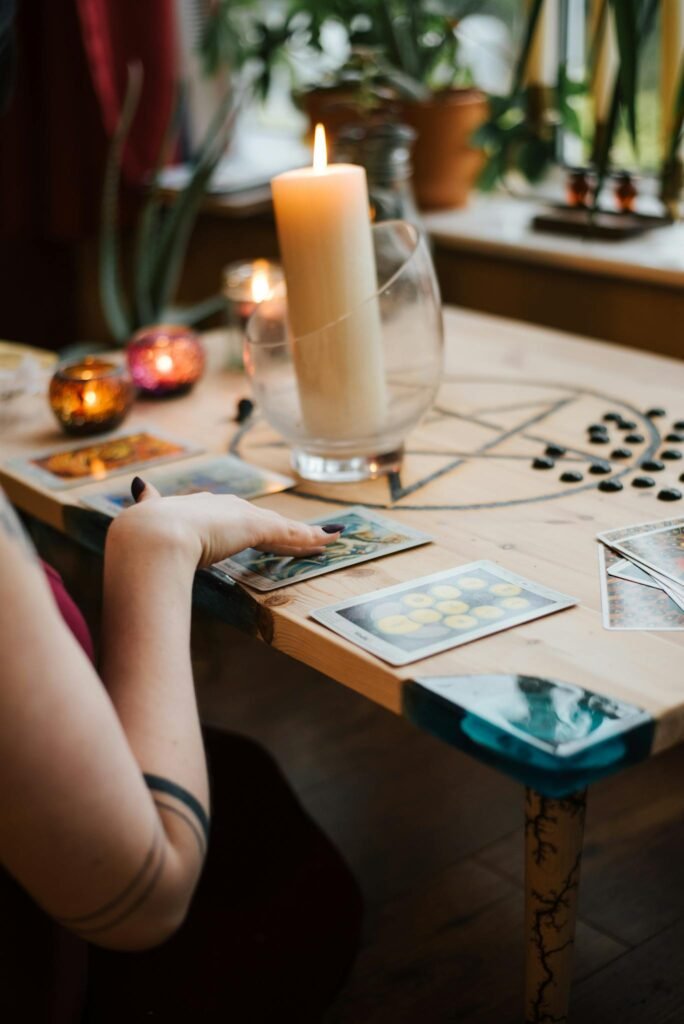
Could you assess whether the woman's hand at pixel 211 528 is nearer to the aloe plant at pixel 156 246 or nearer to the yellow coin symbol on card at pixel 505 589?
the yellow coin symbol on card at pixel 505 589

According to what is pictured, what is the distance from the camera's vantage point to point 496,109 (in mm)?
2168

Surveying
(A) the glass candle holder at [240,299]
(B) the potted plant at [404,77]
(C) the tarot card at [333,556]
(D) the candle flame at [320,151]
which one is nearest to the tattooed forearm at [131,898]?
(C) the tarot card at [333,556]

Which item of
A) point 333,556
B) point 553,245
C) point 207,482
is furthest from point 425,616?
point 553,245

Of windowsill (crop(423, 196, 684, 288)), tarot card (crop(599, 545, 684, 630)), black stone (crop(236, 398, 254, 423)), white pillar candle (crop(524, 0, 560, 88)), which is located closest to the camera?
tarot card (crop(599, 545, 684, 630))

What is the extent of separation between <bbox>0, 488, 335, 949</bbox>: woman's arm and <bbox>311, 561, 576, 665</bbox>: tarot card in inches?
5.1

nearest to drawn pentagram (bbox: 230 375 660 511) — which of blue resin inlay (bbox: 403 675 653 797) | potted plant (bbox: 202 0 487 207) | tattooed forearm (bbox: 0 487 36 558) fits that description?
blue resin inlay (bbox: 403 675 653 797)

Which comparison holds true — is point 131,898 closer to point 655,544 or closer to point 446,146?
point 655,544

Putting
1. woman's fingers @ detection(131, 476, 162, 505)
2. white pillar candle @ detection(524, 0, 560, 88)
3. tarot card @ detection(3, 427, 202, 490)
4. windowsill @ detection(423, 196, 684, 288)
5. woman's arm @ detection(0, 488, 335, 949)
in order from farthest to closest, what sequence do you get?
1. white pillar candle @ detection(524, 0, 560, 88)
2. windowsill @ detection(423, 196, 684, 288)
3. tarot card @ detection(3, 427, 202, 490)
4. woman's fingers @ detection(131, 476, 162, 505)
5. woman's arm @ detection(0, 488, 335, 949)

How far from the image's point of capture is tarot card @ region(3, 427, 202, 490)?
1186 millimetres

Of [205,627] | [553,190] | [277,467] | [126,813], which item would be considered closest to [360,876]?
[205,627]

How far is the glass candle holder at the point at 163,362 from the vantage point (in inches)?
55.4

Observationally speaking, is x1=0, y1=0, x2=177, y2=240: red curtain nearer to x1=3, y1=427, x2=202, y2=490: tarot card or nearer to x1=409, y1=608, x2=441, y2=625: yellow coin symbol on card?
x1=3, y1=427, x2=202, y2=490: tarot card

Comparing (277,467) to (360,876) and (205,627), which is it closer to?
(205,627)

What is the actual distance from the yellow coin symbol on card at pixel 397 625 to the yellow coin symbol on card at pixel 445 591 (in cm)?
4
